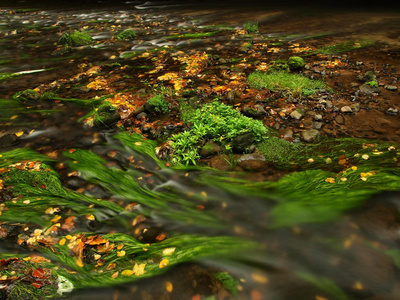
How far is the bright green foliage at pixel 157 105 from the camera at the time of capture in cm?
540

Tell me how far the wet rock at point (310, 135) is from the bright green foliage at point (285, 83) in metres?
1.30

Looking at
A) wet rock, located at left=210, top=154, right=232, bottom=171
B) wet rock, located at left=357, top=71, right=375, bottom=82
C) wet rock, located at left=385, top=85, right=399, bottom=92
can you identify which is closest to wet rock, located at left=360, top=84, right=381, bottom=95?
wet rock, located at left=385, top=85, right=399, bottom=92

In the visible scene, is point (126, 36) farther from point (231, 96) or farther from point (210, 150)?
point (210, 150)

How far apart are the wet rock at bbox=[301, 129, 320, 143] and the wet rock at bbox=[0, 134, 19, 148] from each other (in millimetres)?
5230

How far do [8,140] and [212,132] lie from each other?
381 cm

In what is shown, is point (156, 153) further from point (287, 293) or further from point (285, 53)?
point (285, 53)

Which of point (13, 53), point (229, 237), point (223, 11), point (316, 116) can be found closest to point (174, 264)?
point (229, 237)

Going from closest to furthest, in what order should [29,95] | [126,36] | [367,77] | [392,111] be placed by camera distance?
[392,111]
[367,77]
[29,95]
[126,36]

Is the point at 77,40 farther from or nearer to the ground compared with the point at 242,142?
farther from the ground

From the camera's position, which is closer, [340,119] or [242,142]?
[242,142]

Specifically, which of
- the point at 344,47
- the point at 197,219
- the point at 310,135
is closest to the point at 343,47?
the point at 344,47

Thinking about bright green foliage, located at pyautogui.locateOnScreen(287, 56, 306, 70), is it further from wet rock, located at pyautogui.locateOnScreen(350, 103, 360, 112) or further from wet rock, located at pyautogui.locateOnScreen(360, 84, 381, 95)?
wet rock, located at pyautogui.locateOnScreen(350, 103, 360, 112)

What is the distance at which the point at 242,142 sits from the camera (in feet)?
14.3

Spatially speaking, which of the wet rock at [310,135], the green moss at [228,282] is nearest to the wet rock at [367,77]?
the wet rock at [310,135]
